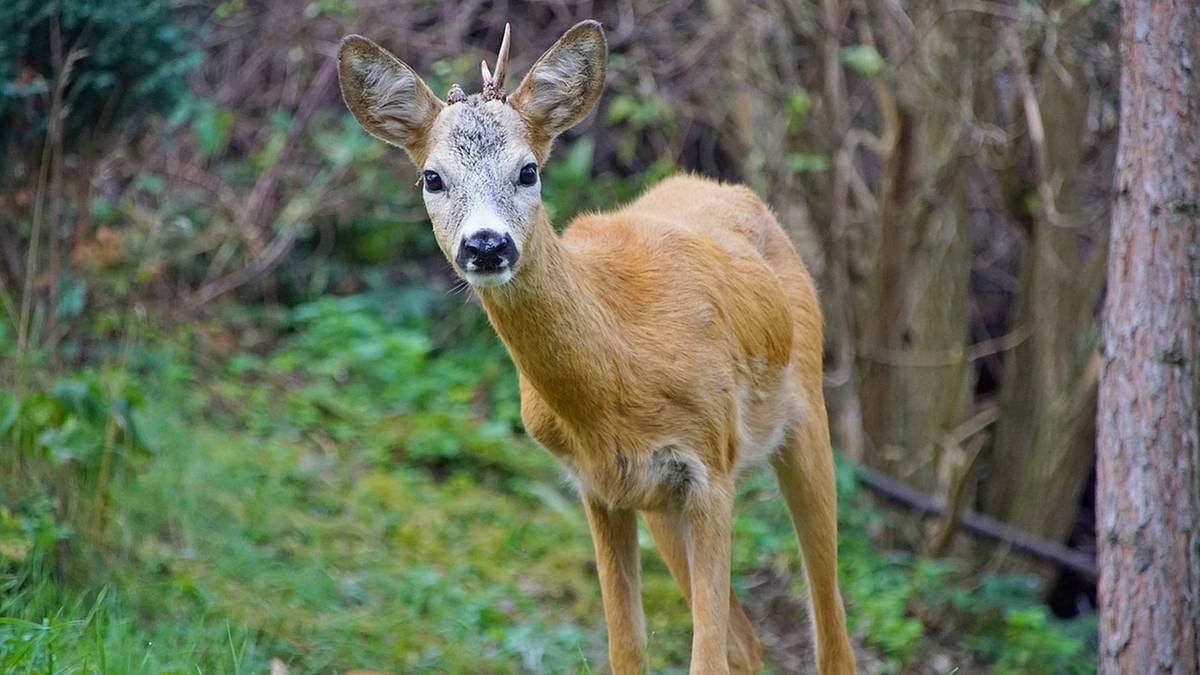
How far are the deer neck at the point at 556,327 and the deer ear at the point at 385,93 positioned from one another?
51cm

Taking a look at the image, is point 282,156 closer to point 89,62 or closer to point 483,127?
point 89,62

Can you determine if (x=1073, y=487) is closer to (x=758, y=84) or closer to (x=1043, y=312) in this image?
(x=1043, y=312)

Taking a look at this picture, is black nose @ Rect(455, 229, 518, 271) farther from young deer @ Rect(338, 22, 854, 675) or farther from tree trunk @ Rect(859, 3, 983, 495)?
tree trunk @ Rect(859, 3, 983, 495)

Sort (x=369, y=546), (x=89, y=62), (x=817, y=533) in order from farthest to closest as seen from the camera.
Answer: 1. (x=369, y=546)
2. (x=89, y=62)
3. (x=817, y=533)

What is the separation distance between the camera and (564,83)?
4.89m

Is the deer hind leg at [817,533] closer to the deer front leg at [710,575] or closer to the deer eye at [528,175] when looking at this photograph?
the deer front leg at [710,575]

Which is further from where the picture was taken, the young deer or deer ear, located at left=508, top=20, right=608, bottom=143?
deer ear, located at left=508, top=20, right=608, bottom=143

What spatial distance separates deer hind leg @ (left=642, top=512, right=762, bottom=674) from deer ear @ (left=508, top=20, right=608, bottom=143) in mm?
1409

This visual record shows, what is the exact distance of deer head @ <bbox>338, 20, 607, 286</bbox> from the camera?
14.7ft

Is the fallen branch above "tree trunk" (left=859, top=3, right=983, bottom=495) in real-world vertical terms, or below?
below


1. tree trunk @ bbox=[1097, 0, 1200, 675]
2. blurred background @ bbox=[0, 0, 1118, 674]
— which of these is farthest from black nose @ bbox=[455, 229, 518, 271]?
tree trunk @ bbox=[1097, 0, 1200, 675]

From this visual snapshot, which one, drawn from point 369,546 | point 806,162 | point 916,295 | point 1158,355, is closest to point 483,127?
point 1158,355

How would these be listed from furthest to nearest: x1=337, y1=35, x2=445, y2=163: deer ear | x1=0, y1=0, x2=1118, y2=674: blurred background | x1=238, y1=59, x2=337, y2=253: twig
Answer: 1. x1=238, y1=59, x2=337, y2=253: twig
2. x1=0, y1=0, x2=1118, y2=674: blurred background
3. x1=337, y1=35, x2=445, y2=163: deer ear

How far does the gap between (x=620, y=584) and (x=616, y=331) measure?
945 millimetres
